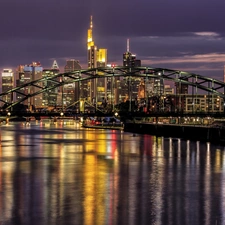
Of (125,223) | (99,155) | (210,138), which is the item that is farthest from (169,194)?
(210,138)

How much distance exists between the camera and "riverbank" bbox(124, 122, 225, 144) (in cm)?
7669

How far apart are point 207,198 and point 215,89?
9510 cm

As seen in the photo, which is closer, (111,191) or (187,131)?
(111,191)

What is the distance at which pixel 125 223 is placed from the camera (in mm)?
21453

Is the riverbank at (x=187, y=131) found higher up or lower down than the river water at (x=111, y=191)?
higher up

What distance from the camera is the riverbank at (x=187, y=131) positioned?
76688 mm

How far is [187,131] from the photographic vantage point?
9100 cm

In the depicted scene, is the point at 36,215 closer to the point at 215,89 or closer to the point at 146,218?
the point at 146,218

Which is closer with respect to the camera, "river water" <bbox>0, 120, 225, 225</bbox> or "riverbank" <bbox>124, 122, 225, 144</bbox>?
"river water" <bbox>0, 120, 225, 225</bbox>

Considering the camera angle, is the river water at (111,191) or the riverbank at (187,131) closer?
the river water at (111,191)

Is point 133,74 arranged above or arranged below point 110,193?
above

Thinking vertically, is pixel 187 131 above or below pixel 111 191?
above

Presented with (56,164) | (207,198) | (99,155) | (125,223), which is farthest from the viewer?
(99,155)

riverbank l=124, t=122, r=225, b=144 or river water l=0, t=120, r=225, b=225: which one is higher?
riverbank l=124, t=122, r=225, b=144
